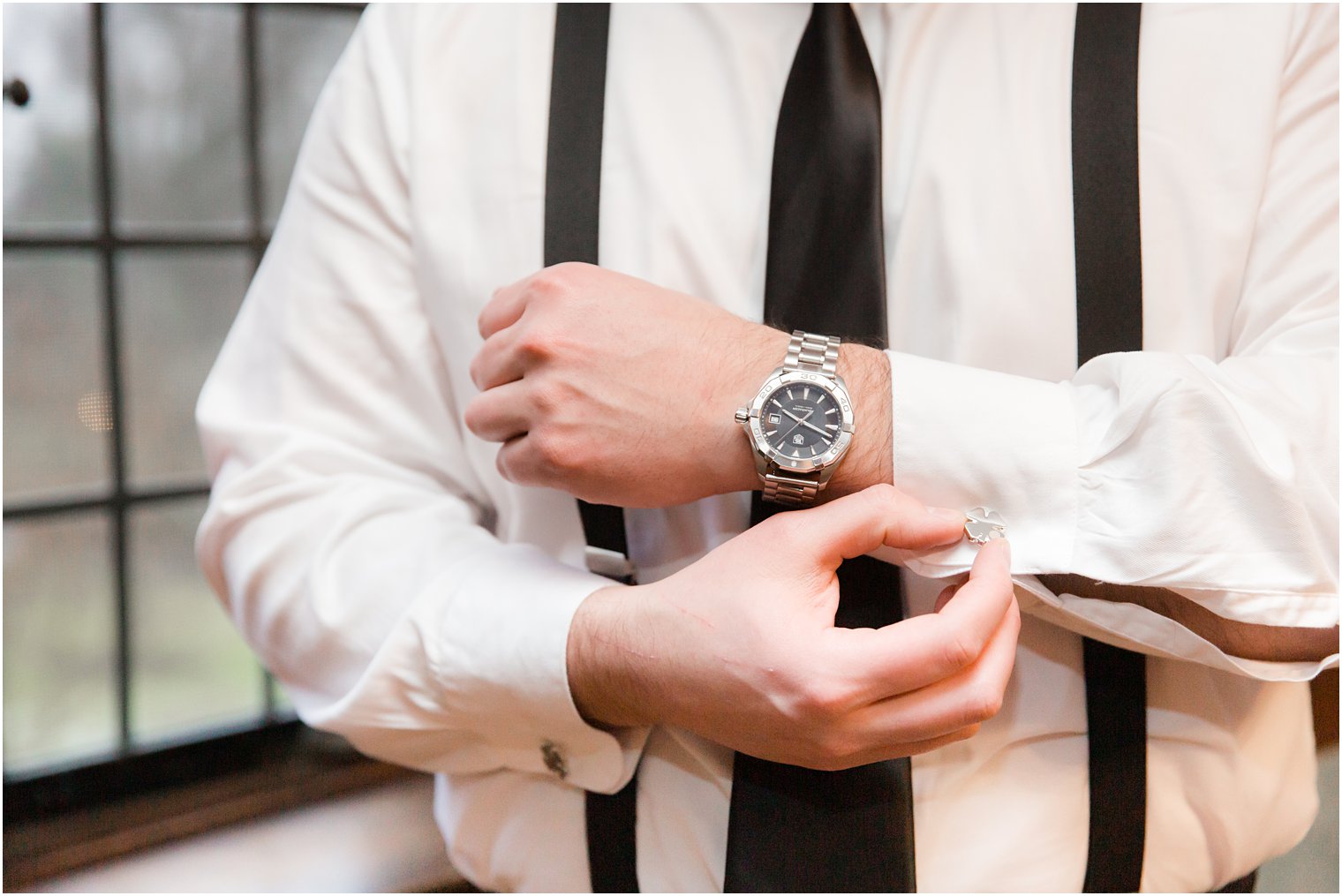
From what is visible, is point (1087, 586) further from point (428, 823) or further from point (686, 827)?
point (428, 823)

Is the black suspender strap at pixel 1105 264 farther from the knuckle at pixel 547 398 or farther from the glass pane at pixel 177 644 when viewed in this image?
the glass pane at pixel 177 644

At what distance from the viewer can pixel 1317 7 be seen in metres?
0.77

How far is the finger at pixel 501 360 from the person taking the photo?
709 millimetres

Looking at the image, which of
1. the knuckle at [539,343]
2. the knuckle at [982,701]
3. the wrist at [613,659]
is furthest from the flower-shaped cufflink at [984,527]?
the knuckle at [539,343]

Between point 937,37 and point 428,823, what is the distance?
156 centimetres

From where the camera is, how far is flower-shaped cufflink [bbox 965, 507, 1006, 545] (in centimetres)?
65

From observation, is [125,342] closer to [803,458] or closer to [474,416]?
[474,416]

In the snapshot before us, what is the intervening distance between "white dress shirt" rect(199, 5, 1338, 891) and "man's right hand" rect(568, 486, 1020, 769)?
72 millimetres

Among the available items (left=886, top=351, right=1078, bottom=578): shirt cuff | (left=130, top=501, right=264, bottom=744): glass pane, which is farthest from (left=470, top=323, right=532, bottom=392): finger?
(left=130, top=501, right=264, bottom=744): glass pane

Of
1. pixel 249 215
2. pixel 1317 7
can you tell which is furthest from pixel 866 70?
pixel 249 215

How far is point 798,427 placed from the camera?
0.64 metres

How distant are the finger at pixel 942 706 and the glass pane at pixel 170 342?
1520 mm

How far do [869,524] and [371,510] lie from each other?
502mm

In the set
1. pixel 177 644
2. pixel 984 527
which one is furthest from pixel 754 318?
pixel 177 644
